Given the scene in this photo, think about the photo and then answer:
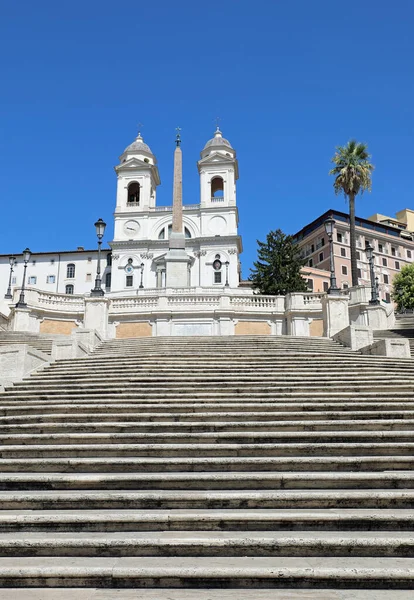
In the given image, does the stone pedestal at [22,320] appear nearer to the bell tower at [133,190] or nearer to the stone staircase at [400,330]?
the stone staircase at [400,330]

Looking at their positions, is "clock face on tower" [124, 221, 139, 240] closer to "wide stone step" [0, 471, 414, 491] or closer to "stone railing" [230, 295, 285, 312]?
"stone railing" [230, 295, 285, 312]

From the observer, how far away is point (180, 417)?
8.89m

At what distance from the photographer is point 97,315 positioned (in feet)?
81.4

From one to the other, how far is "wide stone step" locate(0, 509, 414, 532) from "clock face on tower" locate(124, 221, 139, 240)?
65.3m

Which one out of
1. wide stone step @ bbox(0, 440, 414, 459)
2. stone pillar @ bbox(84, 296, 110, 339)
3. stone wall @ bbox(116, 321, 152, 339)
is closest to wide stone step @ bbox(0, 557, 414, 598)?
wide stone step @ bbox(0, 440, 414, 459)

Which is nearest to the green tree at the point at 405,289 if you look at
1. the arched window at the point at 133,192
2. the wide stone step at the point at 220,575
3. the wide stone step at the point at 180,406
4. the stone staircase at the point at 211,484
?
the arched window at the point at 133,192

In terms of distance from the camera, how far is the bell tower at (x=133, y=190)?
70.4 m

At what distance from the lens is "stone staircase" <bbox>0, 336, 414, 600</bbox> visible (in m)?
4.82

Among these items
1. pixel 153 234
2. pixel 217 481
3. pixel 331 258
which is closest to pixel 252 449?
pixel 217 481

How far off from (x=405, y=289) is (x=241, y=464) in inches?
2021

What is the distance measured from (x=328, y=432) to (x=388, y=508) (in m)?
2.06

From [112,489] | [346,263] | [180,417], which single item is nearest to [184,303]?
[180,417]

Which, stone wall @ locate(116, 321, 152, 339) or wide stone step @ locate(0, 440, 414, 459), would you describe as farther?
stone wall @ locate(116, 321, 152, 339)

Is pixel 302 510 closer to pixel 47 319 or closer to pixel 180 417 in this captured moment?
pixel 180 417
